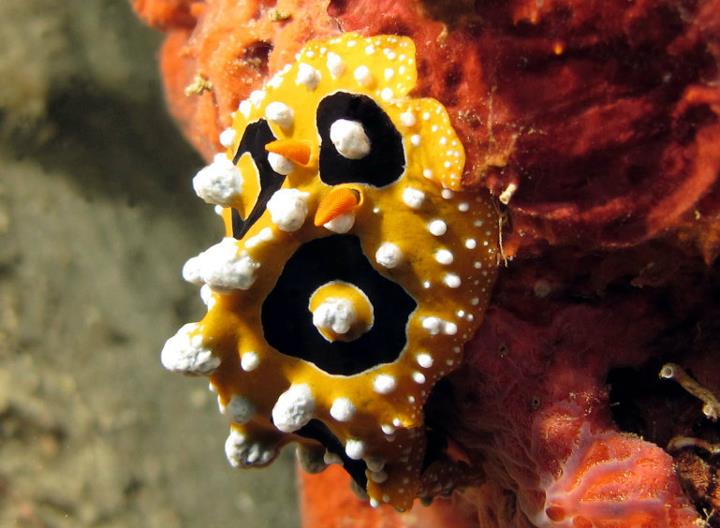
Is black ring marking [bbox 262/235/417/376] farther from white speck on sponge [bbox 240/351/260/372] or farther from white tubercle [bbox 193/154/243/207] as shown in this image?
white tubercle [bbox 193/154/243/207]

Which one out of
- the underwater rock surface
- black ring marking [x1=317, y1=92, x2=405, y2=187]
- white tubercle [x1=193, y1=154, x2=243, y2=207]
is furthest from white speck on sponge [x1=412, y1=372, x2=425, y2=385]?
the underwater rock surface

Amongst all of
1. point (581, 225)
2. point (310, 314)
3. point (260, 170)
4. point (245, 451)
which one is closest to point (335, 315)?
point (310, 314)

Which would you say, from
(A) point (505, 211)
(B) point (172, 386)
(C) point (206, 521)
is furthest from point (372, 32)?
(C) point (206, 521)

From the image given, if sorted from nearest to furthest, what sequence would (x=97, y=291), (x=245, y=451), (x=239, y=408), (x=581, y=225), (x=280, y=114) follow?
(x=581, y=225), (x=280, y=114), (x=239, y=408), (x=245, y=451), (x=97, y=291)

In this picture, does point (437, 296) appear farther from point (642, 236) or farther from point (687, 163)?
point (687, 163)

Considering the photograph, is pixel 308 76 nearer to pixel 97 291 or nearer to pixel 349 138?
pixel 349 138
